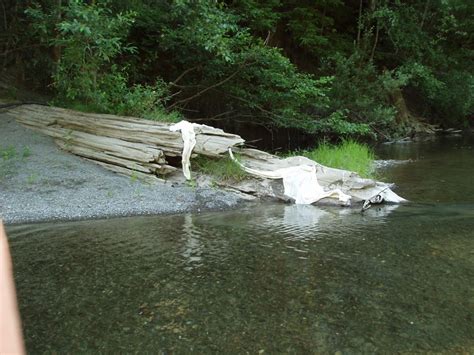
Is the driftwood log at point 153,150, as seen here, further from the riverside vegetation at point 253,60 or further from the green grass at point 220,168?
the riverside vegetation at point 253,60

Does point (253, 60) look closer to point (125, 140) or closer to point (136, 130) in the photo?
point (136, 130)

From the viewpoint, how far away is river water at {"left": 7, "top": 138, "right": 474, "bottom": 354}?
3.80 m

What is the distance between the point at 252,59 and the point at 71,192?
24.3 feet

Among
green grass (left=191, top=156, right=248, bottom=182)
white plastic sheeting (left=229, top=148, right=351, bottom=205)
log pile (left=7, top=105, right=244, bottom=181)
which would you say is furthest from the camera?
green grass (left=191, top=156, right=248, bottom=182)

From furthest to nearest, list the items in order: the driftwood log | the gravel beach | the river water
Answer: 1. the driftwood log
2. the gravel beach
3. the river water

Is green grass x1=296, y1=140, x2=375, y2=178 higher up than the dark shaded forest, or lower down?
lower down

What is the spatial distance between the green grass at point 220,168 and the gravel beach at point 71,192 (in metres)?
0.65

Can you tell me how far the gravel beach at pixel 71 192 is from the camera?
7906mm

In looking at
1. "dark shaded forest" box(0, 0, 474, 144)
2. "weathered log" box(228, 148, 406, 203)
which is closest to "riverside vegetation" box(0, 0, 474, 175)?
"dark shaded forest" box(0, 0, 474, 144)

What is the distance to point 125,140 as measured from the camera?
10.1 m

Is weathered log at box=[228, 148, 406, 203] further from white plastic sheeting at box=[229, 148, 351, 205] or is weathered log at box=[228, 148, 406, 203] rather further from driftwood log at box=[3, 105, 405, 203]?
white plastic sheeting at box=[229, 148, 351, 205]

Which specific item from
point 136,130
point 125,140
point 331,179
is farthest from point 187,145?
point 331,179

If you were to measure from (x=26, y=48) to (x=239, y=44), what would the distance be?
5969 millimetres

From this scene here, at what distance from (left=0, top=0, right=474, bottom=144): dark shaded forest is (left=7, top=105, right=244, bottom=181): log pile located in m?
0.77
